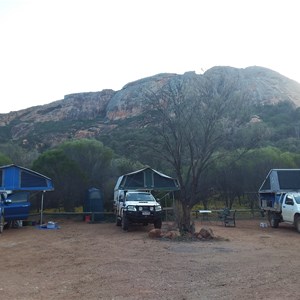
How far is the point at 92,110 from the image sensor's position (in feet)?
291

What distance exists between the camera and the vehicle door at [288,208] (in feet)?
60.5

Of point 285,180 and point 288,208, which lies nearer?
point 288,208

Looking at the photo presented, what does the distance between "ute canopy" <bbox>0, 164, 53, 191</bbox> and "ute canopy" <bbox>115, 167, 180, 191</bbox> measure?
450cm

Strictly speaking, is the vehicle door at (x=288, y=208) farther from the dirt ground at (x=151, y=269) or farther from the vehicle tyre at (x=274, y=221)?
the dirt ground at (x=151, y=269)

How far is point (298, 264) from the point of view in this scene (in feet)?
31.3

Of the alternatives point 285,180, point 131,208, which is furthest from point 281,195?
point 131,208

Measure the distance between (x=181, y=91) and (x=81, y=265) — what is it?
1049 centimetres

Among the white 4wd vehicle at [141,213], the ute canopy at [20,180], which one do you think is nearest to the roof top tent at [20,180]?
the ute canopy at [20,180]

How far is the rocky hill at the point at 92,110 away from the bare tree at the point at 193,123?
42.7 metres

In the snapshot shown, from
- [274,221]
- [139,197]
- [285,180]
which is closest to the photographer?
[139,197]

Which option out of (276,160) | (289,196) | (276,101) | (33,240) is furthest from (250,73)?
(33,240)

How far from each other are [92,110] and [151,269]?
3203 inches

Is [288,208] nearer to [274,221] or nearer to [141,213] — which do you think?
[274,221]

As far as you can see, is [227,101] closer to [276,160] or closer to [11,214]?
[11,214]
